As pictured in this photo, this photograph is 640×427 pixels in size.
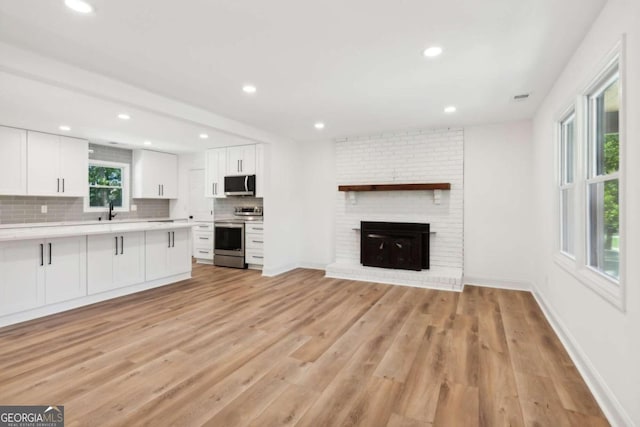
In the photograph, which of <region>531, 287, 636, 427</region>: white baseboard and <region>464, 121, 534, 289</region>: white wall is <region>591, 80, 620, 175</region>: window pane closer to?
<region>531, 287, 636, 427</region>: white baseboard

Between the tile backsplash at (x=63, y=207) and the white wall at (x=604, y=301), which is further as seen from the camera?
the tile backsplash at (x=63, y=207)

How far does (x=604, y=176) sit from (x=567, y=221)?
1.24 m

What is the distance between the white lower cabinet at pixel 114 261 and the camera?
3.91 metres

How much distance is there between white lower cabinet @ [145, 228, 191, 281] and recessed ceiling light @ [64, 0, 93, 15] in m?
3.09

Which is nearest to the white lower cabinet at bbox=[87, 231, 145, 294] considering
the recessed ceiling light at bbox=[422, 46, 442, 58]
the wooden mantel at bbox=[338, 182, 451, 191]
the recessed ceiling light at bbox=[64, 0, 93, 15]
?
the recessed ceiling light at bbox=[64, 0, 93, 15]

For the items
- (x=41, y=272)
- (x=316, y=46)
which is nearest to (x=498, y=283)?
(x=316, y=46)

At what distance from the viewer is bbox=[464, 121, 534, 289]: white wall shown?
475 centimetres

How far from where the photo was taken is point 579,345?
2484 mm

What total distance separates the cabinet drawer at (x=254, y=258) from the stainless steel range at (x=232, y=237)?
0.08 metres

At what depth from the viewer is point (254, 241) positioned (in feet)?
20.0

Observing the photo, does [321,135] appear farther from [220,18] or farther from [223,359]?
[223,359]

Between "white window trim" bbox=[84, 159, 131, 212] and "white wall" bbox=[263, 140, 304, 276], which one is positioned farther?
"white window trim" bbox=[84, 159, 131, 212]

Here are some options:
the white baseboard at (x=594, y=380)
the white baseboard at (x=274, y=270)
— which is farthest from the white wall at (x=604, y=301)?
the white baseboard at (x=274, y=270)

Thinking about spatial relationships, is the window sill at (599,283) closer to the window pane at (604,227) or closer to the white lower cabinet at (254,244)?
the window pane at (604,227)
